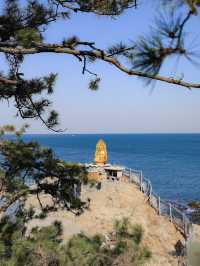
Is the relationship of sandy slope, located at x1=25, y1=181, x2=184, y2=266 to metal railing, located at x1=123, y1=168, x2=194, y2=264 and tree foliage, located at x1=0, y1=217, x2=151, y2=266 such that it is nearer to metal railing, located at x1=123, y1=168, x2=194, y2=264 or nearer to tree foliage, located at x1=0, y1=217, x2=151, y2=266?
metal railing, located at x1=123, y1=168, x2=194, y2=264

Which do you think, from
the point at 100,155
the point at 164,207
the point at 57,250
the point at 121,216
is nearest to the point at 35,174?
the point at 57,250

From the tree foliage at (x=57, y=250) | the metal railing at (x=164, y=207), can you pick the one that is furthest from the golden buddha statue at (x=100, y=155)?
the tree foliage at (x=57, y=250)

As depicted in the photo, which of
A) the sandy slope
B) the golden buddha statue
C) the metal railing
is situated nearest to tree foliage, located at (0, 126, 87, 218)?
the sandy slope

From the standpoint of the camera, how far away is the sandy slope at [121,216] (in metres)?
16.5

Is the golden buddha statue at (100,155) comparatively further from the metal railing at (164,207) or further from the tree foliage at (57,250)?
the tree foliage at (57,250)

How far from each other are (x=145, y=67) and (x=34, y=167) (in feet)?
13.5

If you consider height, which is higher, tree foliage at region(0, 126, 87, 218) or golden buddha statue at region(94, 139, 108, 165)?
golden buddha statue at region(94, 139, 108, 165)

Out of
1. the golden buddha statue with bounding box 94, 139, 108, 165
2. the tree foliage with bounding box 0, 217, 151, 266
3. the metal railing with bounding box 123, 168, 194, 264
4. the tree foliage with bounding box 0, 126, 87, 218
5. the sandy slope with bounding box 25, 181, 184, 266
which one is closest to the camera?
the tree foliage with bounding box 0, 217, 151, 266

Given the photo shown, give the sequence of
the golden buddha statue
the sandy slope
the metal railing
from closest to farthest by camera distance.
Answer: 1. the sandy slope
2. the metal railing
3. the golden buddha statue

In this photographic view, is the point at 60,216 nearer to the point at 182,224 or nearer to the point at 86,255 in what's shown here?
the point at 182,224

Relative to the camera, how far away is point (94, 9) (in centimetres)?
562

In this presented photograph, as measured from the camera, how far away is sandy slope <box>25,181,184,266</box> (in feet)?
54.2

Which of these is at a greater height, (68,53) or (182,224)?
(68,53)

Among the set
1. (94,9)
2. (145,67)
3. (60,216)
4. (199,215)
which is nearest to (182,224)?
(60,216)
